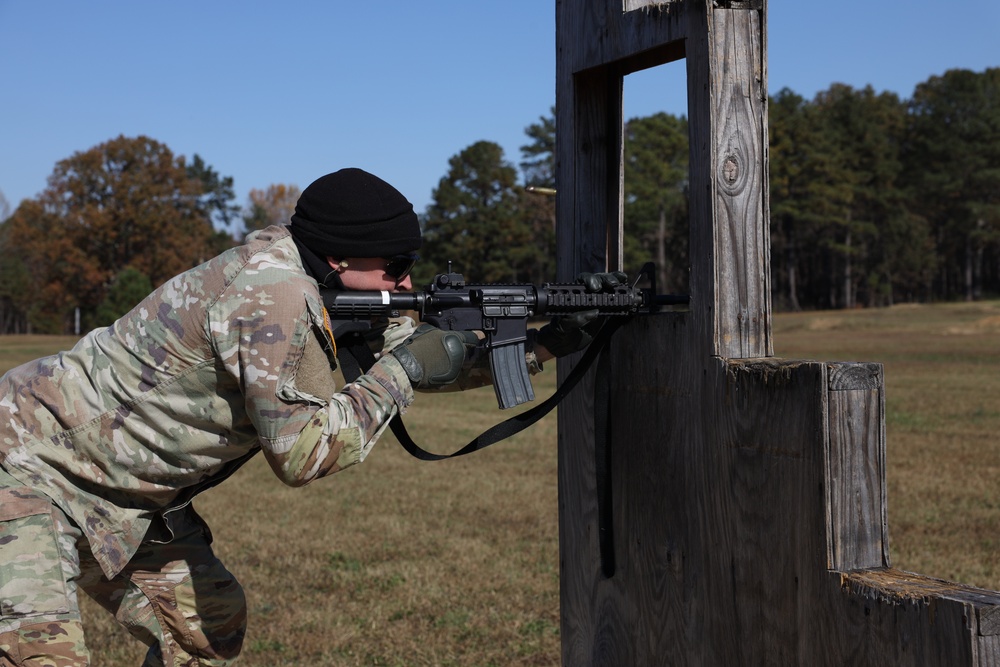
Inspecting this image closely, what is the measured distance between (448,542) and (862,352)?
24.6 metres

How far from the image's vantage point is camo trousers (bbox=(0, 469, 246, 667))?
9.70 ft

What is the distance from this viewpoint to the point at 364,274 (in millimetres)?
3436

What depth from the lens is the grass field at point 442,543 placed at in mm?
5477

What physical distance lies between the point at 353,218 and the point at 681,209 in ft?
212

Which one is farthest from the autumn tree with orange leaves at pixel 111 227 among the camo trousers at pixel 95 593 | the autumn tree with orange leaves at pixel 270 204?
the camo trousers at pixel 95 593

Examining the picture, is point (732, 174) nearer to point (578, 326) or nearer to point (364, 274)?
point (578, 326)

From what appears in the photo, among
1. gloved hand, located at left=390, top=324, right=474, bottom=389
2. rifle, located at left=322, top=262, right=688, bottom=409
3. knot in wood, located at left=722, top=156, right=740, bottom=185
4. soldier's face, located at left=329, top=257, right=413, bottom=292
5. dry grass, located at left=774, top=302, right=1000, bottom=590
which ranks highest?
knot in wood, located at left=722, top=156, right=740, bottom=185

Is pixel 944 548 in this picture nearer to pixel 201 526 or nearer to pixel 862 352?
pixel 201 526

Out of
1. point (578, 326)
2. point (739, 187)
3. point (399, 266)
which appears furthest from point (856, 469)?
point (399, 266)

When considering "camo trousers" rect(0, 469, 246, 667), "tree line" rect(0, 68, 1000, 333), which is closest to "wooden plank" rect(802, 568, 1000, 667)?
"camo trousers" rect(0, 469, 246, 667)

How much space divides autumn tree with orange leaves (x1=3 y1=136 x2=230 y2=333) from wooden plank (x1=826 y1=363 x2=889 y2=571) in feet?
215

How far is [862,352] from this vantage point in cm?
2981

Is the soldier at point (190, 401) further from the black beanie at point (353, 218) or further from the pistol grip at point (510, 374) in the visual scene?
the pistol grip at point (510, 374)

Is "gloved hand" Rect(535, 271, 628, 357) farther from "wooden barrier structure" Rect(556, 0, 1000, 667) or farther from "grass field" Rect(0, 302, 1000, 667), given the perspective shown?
"grass field" Rect(0, 302, 1000, 667)
